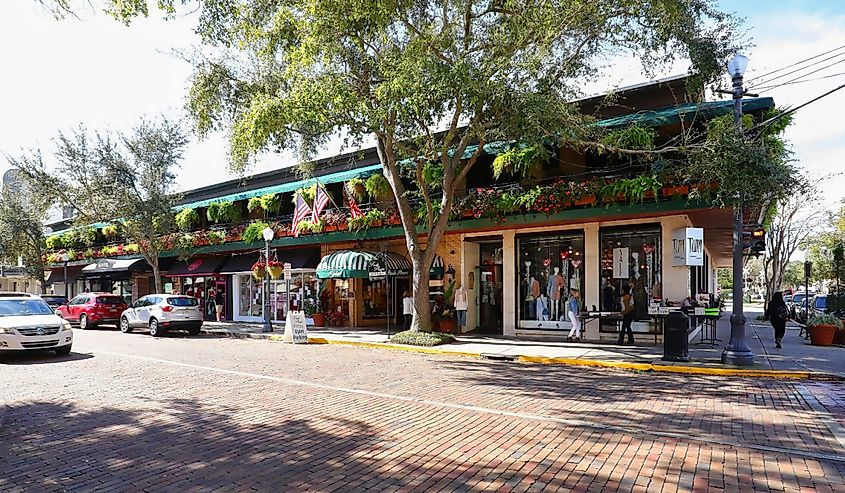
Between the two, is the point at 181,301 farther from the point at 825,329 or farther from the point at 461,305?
the point at 825,329

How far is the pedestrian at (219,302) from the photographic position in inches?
1186

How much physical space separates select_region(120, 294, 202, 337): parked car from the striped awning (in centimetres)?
515

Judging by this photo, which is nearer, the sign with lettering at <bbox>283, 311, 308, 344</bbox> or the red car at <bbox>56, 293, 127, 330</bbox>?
the sign with lettering at <bbox>283, 311, 308, 344</bbox>

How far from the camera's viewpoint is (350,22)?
42.3 ft

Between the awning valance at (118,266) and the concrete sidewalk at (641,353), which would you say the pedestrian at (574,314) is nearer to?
the concrete sidewalk at (641,353)

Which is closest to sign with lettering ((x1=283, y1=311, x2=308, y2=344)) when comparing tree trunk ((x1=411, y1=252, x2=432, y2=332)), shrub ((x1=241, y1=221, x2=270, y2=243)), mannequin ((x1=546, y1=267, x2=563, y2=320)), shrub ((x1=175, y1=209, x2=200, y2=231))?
tree trunk ((x1=411, y1=252, x2=432, y2=332))

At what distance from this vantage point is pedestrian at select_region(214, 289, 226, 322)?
30.1m

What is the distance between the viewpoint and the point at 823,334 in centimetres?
1695

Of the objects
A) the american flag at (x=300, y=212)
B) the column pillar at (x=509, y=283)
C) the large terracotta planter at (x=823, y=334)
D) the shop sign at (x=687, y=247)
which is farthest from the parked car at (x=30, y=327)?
the large terracotta planter at (x=823, y=334)

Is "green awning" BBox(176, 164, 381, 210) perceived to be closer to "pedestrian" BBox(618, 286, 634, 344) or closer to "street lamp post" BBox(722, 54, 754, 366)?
"pedestrian" BBox(618, 286, 634, 344)

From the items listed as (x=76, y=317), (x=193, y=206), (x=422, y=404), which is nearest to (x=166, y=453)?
(x=422, y=404)

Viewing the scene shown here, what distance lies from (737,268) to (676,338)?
2.11 metres

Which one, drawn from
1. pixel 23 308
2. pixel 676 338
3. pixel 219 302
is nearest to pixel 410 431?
pixel 676 338

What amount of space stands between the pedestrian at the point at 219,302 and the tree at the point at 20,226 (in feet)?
46.5
